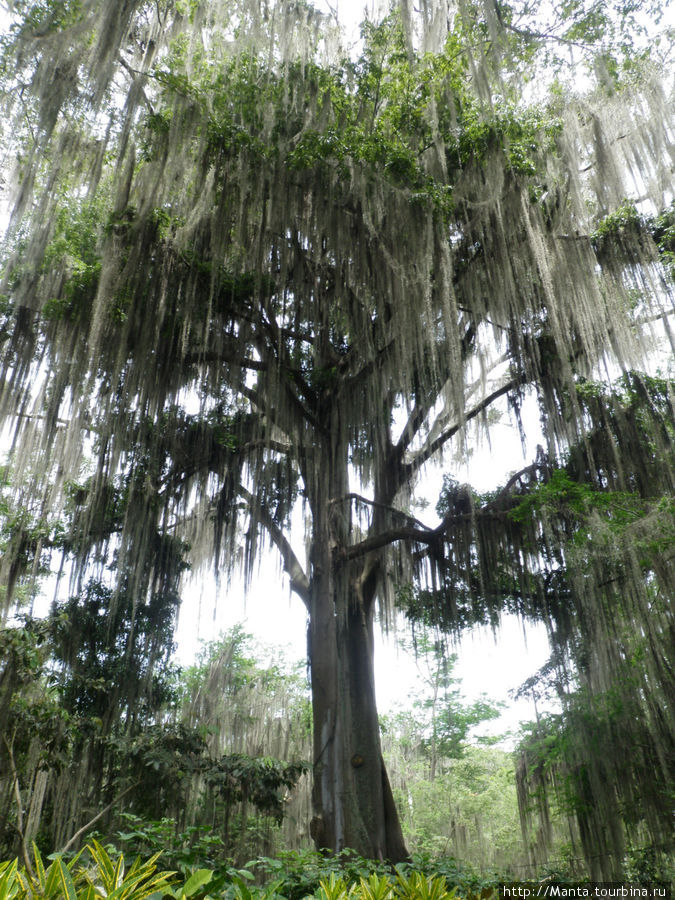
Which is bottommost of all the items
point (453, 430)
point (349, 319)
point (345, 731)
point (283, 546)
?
point (345, 731)

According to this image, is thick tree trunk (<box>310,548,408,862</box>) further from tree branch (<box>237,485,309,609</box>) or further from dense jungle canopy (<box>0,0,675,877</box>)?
tree branch (<box>237,485,309,609</box>)

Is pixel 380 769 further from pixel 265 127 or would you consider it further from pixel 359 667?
pixel 265 127

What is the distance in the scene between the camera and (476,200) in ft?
23.5

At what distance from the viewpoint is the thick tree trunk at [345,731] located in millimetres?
6582

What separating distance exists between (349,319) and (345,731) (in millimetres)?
4873

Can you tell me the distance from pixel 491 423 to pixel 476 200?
4.82 metres

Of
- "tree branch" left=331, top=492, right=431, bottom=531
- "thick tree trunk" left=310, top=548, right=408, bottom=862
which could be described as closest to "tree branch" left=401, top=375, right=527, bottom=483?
"tree branch" left=331, top=492, right=431, bottom=531

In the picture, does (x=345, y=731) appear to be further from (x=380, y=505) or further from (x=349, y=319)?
(x=349, y=319)

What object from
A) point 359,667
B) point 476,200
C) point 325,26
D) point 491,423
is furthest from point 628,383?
point 325,26

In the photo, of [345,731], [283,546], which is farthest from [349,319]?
[345,731]

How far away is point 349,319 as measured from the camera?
766 centimetres

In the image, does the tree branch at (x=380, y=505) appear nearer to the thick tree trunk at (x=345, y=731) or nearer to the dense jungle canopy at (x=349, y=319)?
the dense jungle canopy at (x=349, y=319)

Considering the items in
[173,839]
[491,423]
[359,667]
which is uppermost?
[491,423]

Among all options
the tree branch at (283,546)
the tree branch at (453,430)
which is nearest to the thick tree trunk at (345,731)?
the tree branch at (283,546)
